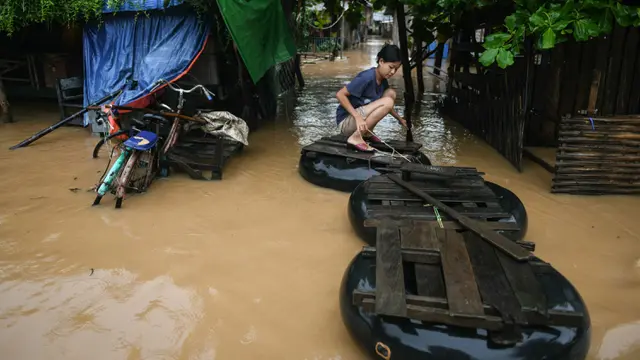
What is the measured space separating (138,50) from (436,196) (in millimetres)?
5183

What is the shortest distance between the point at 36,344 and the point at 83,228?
4.97ft

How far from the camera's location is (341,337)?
102 inches

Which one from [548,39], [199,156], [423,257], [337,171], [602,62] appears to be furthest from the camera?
[199,156]

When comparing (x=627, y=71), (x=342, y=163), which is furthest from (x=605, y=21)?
(x=342, y=163)

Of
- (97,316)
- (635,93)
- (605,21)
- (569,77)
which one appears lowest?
(97,316)

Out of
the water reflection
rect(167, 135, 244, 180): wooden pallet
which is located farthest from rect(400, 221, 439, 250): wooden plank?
rect(167, 135, 244, 180): wooden pallet

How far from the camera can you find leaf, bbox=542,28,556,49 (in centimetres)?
411

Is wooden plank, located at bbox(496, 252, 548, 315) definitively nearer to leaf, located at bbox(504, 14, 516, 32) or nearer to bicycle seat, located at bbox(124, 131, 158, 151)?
leaf, located at bbox(504, 14, 516, 32)

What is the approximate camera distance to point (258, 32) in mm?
6148

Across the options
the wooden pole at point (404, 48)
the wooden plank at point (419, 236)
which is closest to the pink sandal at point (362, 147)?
the wooden plank at point (419, 236)

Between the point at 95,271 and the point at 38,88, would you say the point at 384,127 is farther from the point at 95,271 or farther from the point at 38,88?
the point at 38,88

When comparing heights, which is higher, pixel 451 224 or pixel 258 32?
pixel 258 32

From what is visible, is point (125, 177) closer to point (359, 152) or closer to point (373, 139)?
point (359, 152)

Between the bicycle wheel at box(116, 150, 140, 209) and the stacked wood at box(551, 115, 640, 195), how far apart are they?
4.41 metres
